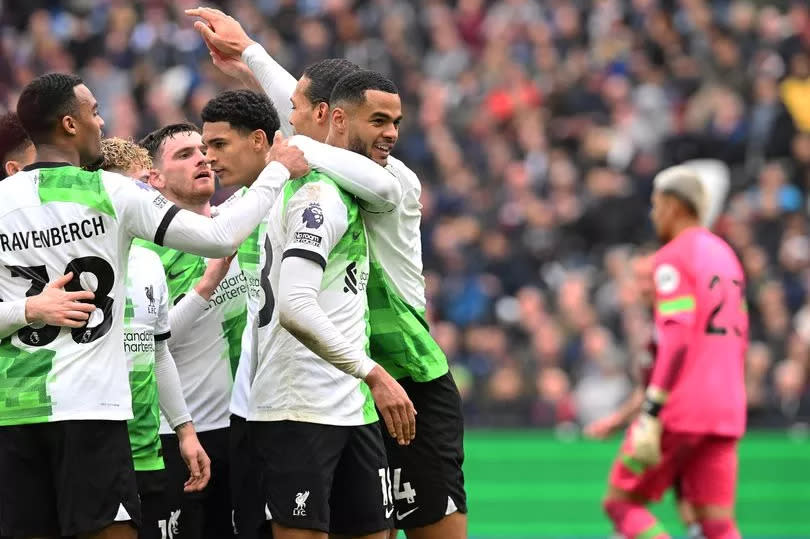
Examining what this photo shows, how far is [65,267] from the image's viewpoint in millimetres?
6344

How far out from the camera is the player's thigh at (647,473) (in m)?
8.63

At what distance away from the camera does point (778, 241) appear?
19031 mm

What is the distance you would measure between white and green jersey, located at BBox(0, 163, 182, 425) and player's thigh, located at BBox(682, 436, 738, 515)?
3541mm

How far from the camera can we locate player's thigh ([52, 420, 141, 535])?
6.29 meters

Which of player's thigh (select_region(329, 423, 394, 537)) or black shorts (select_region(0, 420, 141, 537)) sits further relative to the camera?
player's thigh (select_region(329, 423, 394, 537))

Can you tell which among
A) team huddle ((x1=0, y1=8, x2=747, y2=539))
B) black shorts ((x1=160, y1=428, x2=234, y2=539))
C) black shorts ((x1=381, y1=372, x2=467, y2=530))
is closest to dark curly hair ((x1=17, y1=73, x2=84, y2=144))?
team huddle ((x1=0, y1=8, x2=747, y2=539))

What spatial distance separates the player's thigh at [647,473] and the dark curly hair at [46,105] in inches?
147

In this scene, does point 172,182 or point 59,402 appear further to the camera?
point 172,182

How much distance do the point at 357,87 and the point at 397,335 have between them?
3.91 feet

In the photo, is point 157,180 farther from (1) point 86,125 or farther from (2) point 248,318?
(1) point 86,125

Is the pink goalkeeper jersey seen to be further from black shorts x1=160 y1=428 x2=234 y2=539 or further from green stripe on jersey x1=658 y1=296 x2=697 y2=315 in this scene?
black shorts x1=160 y1=428 x2=234 y2=539

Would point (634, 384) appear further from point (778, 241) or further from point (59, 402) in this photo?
point (59, 402)

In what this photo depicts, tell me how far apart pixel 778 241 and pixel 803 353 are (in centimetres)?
199

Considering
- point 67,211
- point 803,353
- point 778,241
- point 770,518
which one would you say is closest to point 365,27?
point 778,241
